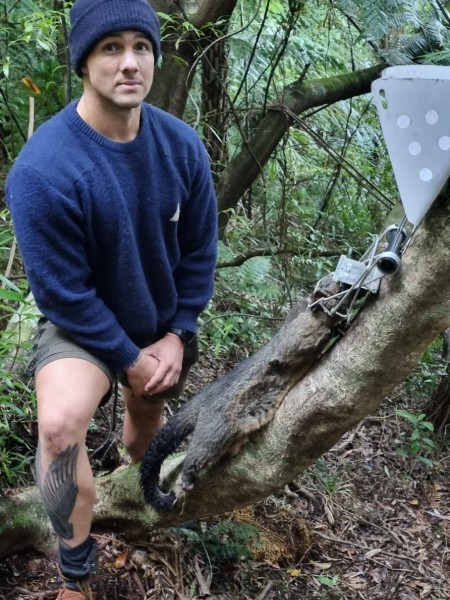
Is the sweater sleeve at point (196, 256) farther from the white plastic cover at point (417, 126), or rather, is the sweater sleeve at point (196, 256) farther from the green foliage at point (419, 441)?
the green foliage at point (419, 441)

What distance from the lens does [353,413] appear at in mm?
2248

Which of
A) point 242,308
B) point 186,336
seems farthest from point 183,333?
point 242,308

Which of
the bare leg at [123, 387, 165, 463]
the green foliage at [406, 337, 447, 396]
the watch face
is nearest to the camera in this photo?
the watch face

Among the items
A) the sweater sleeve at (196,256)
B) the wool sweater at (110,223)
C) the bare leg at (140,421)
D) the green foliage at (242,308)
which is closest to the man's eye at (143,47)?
the wool sweater at (110,223)

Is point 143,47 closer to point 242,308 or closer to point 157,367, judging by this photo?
point 157,367

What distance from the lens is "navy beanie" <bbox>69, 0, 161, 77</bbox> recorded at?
2.14 meters

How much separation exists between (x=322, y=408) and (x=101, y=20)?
1472 millimetres

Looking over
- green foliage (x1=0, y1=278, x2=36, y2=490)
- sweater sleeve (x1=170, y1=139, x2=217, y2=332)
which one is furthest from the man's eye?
green foliage (x1=0, y1=278, x2=36, y2=490)

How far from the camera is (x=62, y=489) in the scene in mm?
2346

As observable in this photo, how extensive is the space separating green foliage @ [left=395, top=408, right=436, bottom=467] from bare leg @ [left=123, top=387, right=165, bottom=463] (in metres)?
1.92

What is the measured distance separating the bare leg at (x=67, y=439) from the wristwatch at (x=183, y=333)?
1.31ft

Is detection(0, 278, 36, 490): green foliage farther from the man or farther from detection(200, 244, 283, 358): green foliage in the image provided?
detection(200, 244, 283, 358): green foliage

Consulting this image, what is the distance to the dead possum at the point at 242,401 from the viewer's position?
2.33m

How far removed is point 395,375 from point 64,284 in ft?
3.73
